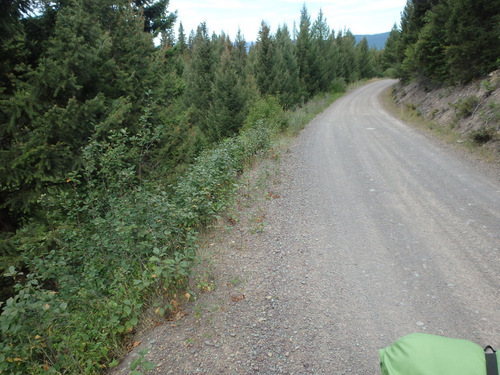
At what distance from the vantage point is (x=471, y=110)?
1266cm

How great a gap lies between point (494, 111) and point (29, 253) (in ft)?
46.5

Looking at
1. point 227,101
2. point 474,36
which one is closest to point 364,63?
point 474,36

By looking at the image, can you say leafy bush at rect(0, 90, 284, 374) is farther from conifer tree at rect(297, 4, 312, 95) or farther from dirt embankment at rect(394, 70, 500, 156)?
conifer tree at rect(297, 4, 312, 95)

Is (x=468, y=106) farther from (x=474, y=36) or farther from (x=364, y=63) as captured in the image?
(x=364, y=63)

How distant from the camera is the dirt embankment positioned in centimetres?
1067

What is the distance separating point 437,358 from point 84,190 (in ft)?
20.9

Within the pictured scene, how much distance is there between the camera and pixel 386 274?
4629mm

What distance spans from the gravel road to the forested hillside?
2.13ft

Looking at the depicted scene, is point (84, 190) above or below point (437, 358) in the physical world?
above

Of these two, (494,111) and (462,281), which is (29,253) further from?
(494,111)

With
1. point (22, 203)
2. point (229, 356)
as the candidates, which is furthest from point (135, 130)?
point (229, 356)

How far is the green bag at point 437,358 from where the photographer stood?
1.71m

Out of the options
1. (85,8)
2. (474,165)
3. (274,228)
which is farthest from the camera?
(474,165)

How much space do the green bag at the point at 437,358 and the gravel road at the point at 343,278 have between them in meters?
1.33
